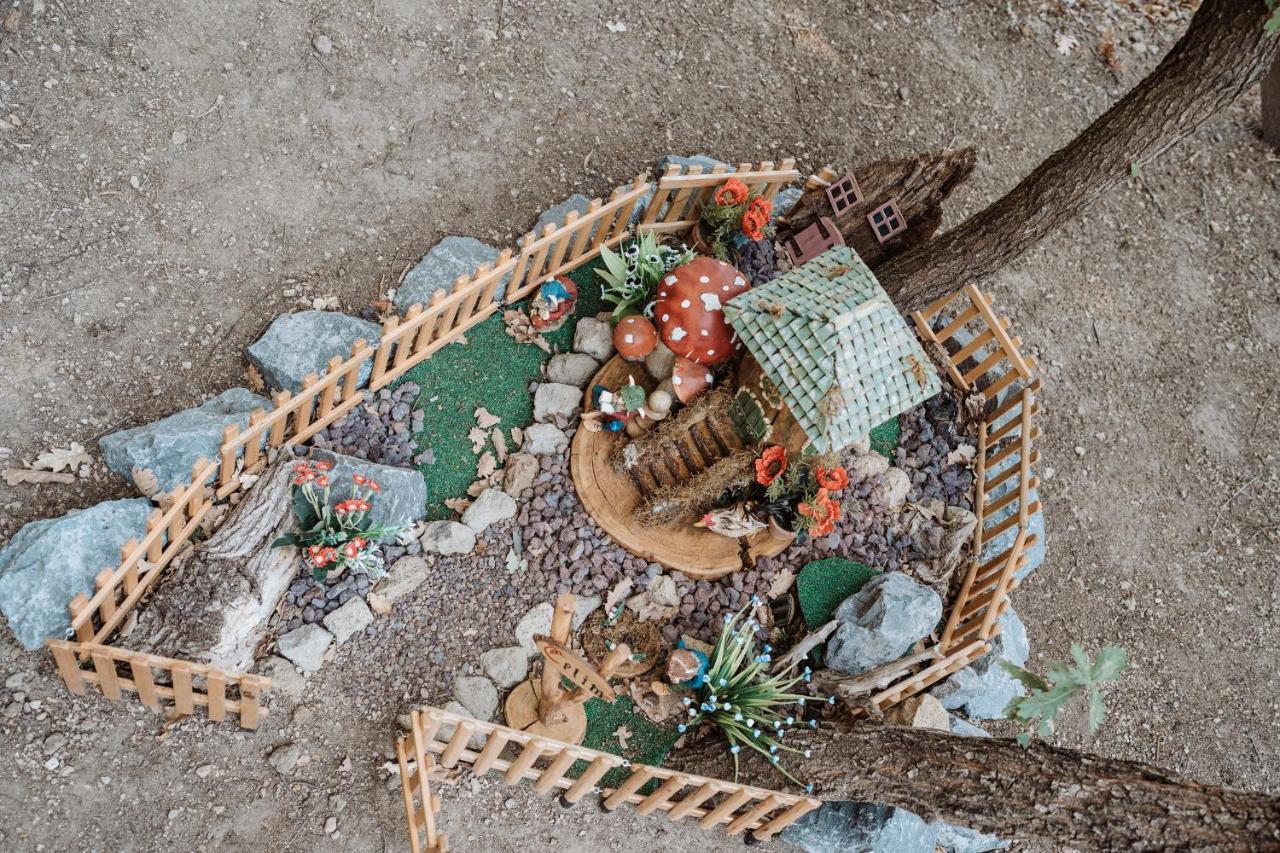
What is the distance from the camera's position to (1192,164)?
920cm

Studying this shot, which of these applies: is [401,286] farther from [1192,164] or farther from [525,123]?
[1192,164]

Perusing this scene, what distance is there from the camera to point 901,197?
6668 millimetres

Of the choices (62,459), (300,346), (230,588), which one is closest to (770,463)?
(300,346)

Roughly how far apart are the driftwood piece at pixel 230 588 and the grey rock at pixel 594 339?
2.14 metres

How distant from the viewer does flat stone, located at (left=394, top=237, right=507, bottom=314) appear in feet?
21.1

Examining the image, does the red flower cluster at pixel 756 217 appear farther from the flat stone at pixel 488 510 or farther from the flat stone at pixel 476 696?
the flat stone at pixel 476 696

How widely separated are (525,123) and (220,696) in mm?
4747

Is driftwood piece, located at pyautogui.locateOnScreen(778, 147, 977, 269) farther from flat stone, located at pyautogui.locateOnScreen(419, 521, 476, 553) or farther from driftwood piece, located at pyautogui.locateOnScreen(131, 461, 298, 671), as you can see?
driftwood piece, located at pyautogui.locateOnScreen(131, 461, 298, 671)

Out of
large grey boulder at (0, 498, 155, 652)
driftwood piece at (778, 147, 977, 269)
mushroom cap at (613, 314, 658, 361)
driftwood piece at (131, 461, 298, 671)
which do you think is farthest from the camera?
driftwood piece at (778, 147, 977, 269)

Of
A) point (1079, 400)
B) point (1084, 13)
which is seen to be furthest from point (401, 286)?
point (1084, 13)

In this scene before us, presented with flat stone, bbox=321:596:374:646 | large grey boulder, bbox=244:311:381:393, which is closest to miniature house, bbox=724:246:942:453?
large grey boulder, bbox=244:311:381:393

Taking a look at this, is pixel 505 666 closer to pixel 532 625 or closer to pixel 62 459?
pixel 532 625

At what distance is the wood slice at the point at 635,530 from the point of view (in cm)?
603

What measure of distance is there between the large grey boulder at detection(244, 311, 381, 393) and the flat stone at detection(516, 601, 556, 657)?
74.4 inches
